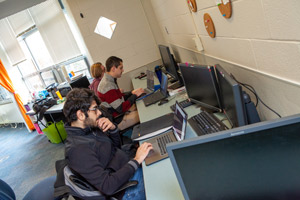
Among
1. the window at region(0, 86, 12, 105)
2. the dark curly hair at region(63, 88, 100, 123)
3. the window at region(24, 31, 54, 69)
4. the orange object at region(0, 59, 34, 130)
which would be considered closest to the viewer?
the dark curly hair at region(63, 88, 100, 123)

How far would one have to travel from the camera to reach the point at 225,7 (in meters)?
1.37

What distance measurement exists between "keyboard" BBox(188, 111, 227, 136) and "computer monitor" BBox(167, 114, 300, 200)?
2.05 feet

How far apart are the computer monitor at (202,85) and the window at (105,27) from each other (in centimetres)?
264

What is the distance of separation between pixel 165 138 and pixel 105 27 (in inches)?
121

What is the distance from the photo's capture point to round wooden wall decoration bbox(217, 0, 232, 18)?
52.1 inches

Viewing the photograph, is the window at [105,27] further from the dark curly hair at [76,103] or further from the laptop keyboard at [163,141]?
the laptop keyboard at [163,141]

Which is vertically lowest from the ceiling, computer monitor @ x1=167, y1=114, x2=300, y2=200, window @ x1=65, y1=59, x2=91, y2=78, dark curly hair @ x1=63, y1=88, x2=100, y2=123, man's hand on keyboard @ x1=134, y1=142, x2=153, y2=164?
man's hand on keyboard @ x1=134, y1=142, x2=153, y2=164

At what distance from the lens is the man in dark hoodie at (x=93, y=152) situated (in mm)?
1382

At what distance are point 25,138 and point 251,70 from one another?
19.1 feet

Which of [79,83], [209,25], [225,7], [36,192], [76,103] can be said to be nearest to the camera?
[225,7]

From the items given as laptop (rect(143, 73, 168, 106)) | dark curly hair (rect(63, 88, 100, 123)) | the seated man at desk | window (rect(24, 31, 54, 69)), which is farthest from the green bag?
dark curly hair (rect(63, 88, 100, 123))

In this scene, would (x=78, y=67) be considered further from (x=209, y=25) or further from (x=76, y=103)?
(x=209, y=25)

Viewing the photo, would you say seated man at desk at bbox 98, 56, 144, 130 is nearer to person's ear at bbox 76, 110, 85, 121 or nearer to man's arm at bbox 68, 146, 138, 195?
person's ear at bbox 76, 110, 85, 121

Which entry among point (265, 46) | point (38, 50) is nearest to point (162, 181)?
point (265, 46)
